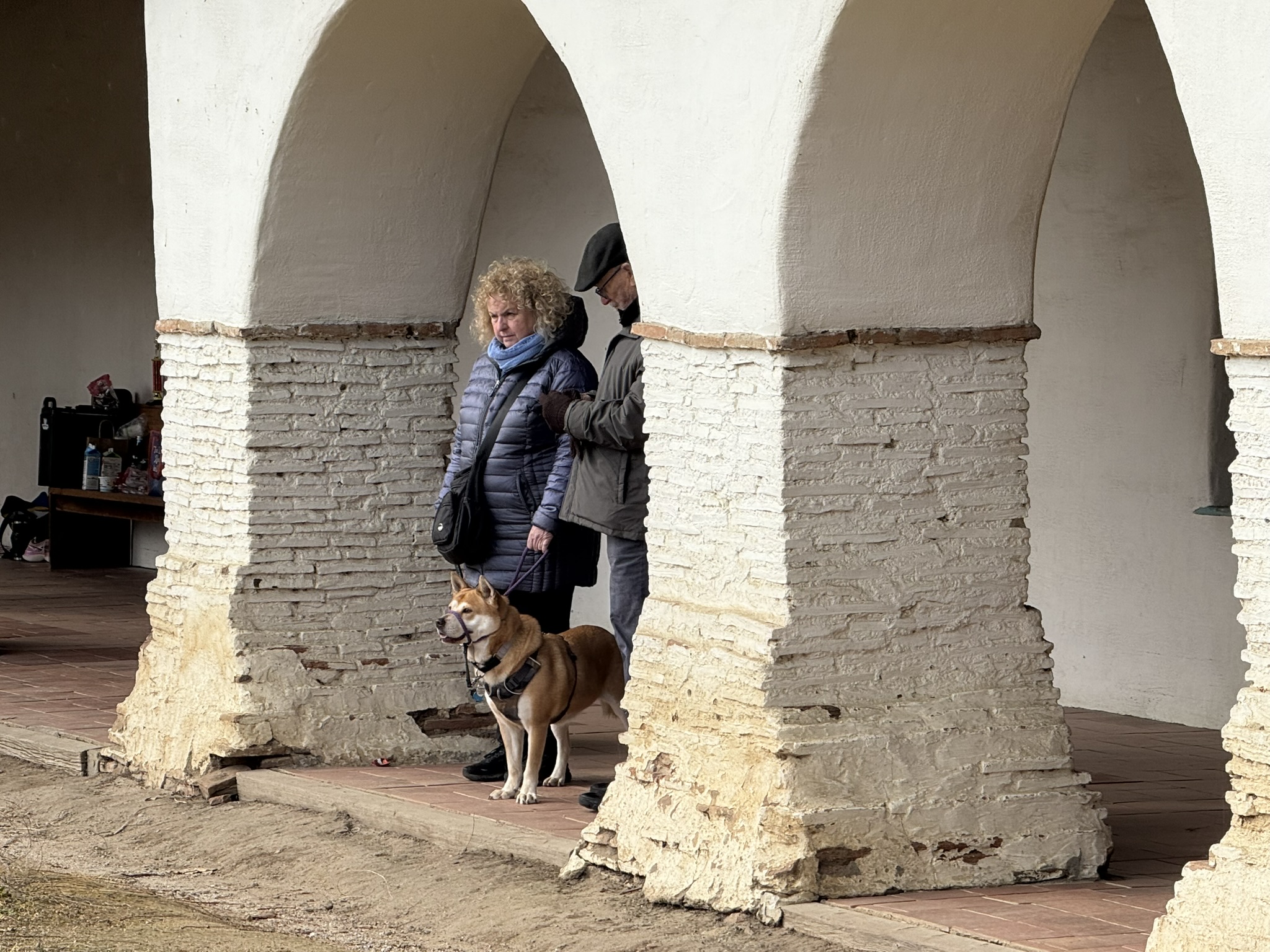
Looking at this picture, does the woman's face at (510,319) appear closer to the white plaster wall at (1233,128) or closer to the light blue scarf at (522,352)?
the light blue scarf at (522,352)

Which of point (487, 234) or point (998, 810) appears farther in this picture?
point (487, 234)

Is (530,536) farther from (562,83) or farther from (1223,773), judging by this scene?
(562,83)

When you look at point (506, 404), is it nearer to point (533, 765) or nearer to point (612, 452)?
point (612, 452)

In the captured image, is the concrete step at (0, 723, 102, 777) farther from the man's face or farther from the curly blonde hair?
the man's face

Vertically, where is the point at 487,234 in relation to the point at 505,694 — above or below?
above

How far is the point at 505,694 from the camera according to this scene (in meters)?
6.59

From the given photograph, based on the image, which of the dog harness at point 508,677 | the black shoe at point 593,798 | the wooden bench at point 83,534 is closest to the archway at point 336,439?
the dog harness at point 508,677

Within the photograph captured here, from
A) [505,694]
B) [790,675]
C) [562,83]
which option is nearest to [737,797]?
[790,675]

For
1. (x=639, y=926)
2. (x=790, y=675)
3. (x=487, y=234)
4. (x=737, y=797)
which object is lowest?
(x=639, y=926)

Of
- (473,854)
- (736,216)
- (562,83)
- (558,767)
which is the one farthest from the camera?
(562,83)

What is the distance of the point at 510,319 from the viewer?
679cm

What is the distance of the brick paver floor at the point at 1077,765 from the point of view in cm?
528

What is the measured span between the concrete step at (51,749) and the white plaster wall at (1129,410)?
13.2 ft

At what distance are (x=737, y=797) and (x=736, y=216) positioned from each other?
157cm
